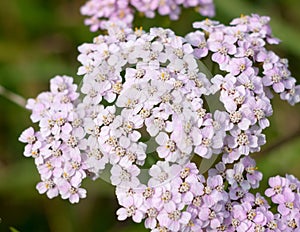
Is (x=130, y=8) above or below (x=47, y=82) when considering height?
below

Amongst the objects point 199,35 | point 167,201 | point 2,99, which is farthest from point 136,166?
point 2,99

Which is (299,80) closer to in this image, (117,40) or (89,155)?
(117,40)

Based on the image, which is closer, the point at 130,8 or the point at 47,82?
the point at 130,8

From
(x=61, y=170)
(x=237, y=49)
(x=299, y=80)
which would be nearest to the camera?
(x=61, y=170)

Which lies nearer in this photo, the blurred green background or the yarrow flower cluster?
the yarrow flower cluster

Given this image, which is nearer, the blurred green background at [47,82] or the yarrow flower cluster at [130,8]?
the yarrow flower cluster at [130,8]
